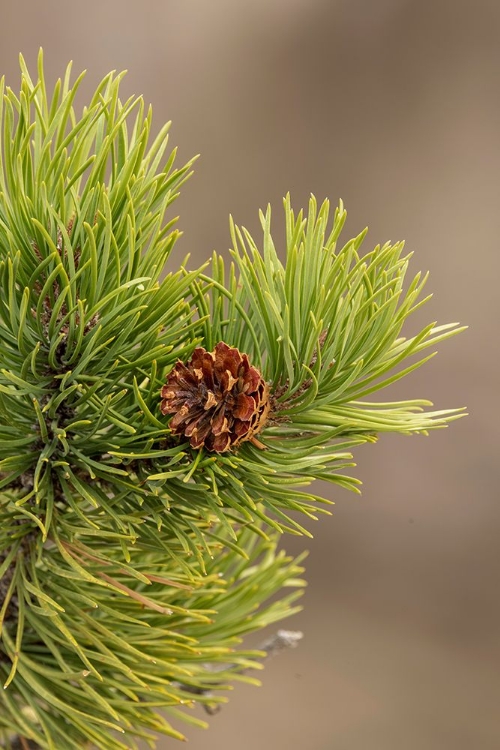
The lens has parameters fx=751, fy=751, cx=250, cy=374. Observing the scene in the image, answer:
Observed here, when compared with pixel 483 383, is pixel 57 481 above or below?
below

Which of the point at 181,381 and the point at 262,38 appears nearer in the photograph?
the point at 181,381

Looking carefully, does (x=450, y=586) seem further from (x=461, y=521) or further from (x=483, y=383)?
(x=483, y=383)

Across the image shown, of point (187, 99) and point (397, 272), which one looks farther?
point (187, 99)

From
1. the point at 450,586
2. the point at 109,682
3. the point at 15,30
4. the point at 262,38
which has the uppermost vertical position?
the point at 262,38

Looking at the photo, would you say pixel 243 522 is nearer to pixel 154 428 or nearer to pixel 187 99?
pixel 154 428

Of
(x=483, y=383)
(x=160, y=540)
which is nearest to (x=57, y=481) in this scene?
(x=160, y=540)

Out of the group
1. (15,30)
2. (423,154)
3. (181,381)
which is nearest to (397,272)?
(181,381)
